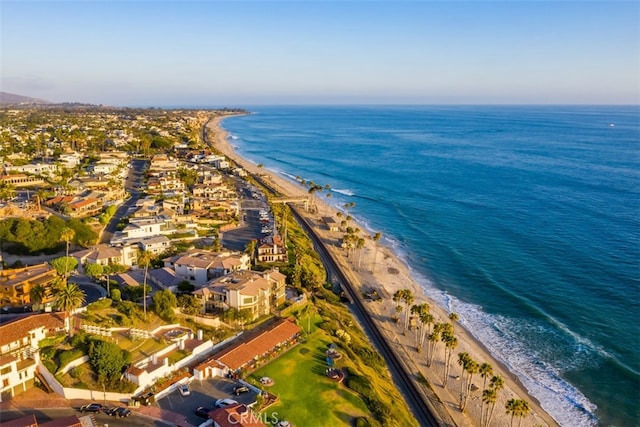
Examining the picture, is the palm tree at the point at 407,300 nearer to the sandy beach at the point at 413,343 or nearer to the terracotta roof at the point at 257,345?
the sandy beach at the point at 413,343

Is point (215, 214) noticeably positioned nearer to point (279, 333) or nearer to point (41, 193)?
point (41, 193)

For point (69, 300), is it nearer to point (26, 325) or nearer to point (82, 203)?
point (26, 325)

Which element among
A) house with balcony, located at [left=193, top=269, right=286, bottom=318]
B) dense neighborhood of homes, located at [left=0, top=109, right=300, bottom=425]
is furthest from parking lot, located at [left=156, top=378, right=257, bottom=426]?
house with balcony, located at [left=193, top=269, right=286, bottom=318]

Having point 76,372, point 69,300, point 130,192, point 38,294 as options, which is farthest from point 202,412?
point 130,192

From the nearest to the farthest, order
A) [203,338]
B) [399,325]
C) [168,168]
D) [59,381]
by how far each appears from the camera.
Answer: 1. [59,381]
2. [203,338]
3. [399,325]
4. [168,168]

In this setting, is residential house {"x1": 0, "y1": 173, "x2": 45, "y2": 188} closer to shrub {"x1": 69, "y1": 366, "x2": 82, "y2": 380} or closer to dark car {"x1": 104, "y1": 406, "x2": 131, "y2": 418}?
shrub {"x1": 69, "y1": 366, "x2": 82, "y2": 380}

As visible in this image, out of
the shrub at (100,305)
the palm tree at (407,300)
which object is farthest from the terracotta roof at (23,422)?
the palm tree at (407,300)

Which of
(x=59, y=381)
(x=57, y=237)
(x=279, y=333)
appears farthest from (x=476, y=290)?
(x=57, y=237)
